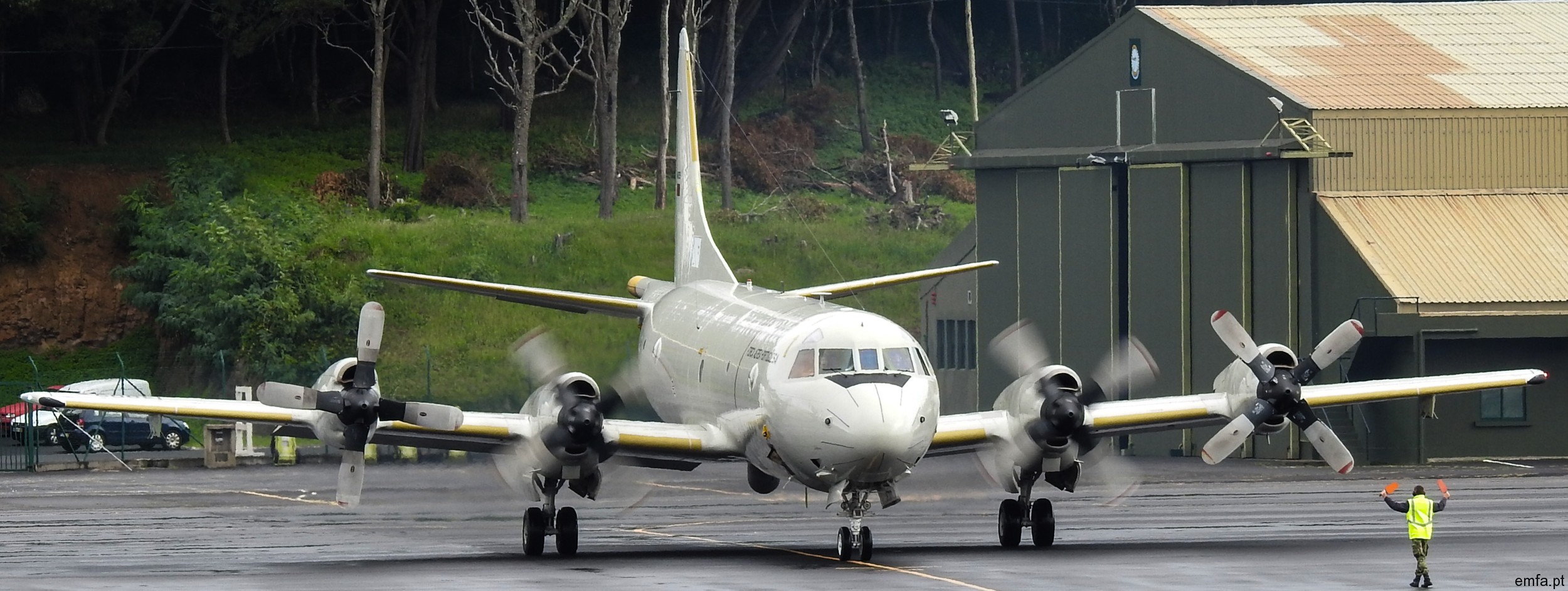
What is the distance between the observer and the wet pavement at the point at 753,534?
Result: 2305cm

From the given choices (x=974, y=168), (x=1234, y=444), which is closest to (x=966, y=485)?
(x=1234, y=444)

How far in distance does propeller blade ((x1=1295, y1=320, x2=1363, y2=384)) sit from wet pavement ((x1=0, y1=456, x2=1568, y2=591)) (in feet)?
7.35

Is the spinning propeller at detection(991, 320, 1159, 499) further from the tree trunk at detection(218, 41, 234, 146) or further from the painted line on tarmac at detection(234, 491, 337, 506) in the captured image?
the tree trunk at detection(218, 41, 234, 146)

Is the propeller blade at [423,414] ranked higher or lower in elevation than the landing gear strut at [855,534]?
higher

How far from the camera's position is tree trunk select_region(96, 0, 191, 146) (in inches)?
2714

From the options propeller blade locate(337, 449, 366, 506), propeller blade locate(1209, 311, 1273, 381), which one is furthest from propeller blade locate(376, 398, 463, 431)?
propeller blade locate(1209, 311, 1273, 381)

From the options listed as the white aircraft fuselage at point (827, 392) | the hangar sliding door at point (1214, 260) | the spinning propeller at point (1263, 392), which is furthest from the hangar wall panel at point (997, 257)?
the spinning propeller at point (1263, 392)

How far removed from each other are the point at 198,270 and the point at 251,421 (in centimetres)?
3595

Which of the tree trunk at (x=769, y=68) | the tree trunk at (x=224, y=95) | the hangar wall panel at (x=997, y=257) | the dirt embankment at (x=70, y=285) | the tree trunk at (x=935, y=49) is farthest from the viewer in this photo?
the tree trunk at (x=935, y=49)

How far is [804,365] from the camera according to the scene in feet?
79.3

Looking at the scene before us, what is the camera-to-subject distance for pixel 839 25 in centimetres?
9419

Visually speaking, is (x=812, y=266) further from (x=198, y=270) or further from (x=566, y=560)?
(x=566, y=560)

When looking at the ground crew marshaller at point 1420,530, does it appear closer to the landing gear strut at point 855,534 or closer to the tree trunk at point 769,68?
the landing gear strut at point 855,534

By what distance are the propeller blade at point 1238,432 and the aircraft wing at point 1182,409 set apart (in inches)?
16.0
